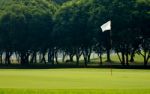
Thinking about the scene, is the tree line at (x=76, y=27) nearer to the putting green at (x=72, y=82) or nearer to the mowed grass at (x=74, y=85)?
the putting green at (x=72, y=82)

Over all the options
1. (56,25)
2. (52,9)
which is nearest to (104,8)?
(56,25)

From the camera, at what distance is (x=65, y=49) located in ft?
298

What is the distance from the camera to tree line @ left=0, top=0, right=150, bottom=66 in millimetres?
81250

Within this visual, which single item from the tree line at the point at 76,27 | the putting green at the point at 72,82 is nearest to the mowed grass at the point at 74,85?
the putting green at the point at 72,82

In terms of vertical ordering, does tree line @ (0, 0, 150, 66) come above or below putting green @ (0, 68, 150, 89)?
above

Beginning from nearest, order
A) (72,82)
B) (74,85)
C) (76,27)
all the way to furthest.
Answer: (74,85)
(72,82)
(76,27)

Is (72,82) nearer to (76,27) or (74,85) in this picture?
(74,85)

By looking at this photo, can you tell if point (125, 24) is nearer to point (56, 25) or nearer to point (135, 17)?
point (135, 17)

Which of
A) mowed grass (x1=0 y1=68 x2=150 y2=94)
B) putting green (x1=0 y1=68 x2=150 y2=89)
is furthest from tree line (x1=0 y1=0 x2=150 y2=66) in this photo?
mowed grass (x1=0 y1=68 x2=150 y2=94)

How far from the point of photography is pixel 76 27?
86.7 meters

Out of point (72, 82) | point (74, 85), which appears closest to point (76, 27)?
point (72, 82)

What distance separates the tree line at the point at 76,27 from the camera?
267 feet

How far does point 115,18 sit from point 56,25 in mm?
13579

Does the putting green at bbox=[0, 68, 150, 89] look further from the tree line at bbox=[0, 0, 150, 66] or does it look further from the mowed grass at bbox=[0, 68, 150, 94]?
the tree line at bbox=[0, 0, 150, 66]
